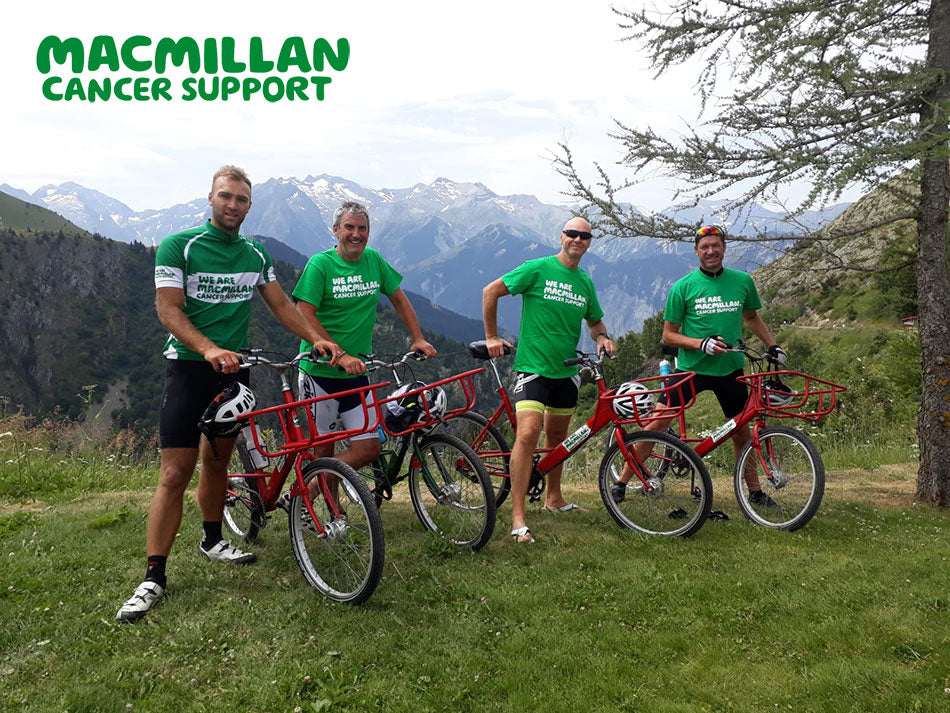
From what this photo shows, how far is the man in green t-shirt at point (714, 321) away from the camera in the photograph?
6418 millimetres

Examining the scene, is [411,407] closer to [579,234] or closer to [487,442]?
[487,442]

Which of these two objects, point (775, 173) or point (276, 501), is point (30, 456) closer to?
point (276, 501)

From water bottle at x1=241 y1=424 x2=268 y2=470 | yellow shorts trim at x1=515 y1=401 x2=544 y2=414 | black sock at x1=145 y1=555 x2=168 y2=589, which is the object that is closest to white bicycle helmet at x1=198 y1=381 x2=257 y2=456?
water bottle at x1=241 y1=424 x2=268 y2=470

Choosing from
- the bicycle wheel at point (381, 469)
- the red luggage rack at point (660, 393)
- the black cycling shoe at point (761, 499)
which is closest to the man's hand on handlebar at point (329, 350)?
the bicycle wheel at point (381, 469)

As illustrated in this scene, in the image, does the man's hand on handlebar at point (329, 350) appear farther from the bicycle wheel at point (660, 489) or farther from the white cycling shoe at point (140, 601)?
the bicycle wheel at point (660, 489)

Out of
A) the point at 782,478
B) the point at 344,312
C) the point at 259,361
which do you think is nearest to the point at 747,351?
the point at 782,478

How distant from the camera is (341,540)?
4.61 metres

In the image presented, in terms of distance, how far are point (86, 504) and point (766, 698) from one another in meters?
7.31

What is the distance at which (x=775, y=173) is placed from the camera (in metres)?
7.14

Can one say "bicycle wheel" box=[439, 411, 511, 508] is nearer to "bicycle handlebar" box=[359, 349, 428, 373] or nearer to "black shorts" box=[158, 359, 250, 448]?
"bicycle handlebar" box=[359, 349, 428, 373]

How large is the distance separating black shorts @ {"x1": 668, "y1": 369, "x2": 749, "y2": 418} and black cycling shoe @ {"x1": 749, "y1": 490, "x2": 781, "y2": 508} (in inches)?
31.5

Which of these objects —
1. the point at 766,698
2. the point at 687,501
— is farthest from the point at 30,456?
the point at 766,698

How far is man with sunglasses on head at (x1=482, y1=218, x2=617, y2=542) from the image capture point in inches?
234

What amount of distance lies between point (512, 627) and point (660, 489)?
2.38m
